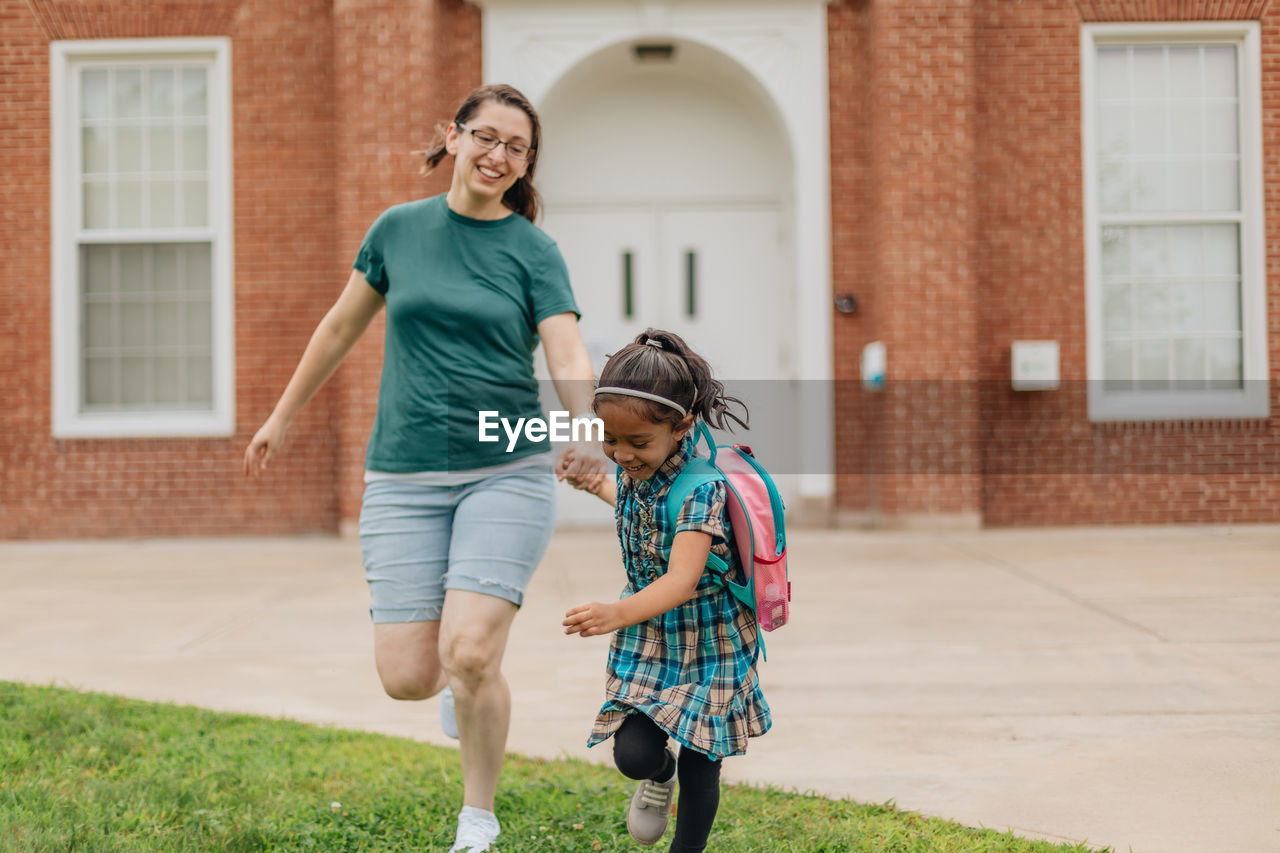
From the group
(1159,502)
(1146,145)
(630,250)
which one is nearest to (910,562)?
(1159,502)

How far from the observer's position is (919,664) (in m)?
5.12

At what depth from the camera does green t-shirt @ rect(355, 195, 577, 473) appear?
129 inches

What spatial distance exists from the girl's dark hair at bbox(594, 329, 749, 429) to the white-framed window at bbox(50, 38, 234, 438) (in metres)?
8.18

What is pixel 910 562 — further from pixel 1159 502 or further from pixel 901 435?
pixel 1159 502

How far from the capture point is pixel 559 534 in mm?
10258

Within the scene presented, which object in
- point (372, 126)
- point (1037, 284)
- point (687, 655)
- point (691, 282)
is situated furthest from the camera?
point (691, 282)

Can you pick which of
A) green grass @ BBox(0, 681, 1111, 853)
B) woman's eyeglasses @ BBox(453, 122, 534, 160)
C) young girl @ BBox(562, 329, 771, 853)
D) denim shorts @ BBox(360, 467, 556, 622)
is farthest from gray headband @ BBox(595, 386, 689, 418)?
green grass @ BBox(0, 681, 1111, 853)

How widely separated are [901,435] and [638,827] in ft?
23.8

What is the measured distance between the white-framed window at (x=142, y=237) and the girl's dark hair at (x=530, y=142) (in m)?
7.02

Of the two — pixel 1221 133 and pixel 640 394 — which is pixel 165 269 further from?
pixel 1221 133

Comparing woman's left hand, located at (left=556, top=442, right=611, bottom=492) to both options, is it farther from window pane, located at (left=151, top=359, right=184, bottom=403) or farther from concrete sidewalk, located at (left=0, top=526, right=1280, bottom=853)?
window pane, located at (left=151, top=359, right=184, bottom=403)

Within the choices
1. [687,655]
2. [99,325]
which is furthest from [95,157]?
[687,655]

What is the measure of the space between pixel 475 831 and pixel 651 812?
1.95 ft

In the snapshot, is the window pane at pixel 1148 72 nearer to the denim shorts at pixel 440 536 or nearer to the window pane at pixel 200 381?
the window pane at pixel 200 381
